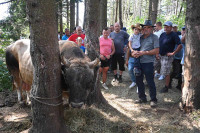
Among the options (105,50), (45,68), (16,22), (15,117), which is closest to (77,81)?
(45,68)

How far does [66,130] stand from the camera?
3887 millimetres

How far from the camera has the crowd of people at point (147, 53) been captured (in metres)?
5.66

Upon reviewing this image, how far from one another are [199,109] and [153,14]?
25.8 ft

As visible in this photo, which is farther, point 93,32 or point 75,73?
point 93,32

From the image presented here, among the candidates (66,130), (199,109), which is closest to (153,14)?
(199,109)

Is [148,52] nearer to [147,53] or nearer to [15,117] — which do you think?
[147,53]

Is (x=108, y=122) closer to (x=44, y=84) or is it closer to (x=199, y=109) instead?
(x=44, y=84)

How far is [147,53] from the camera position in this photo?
5.48m

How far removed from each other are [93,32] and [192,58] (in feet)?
9.39

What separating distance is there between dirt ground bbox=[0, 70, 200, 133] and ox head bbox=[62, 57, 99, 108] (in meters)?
0.81

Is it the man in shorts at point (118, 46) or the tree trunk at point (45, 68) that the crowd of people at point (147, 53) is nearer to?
the man in shorts at point (118, 46)

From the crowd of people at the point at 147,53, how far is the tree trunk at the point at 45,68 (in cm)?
283

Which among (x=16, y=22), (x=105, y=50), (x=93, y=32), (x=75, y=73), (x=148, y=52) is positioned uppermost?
(x=16, y=22)

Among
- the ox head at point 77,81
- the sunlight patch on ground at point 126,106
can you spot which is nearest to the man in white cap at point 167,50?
the sunlight patch on ground at point 126,106
